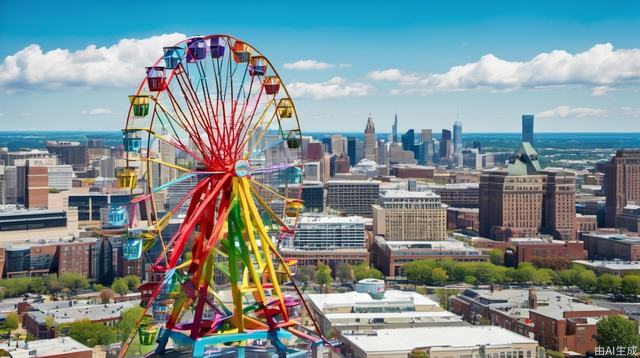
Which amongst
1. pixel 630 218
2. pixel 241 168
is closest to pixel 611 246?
pixel 630 218

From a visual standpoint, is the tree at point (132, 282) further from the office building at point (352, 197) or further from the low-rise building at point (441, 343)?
the office building at point (352, 197)

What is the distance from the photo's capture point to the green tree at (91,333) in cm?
7744

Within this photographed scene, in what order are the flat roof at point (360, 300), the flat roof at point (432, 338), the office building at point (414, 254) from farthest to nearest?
the office building at point (414, 254)
the flat roof at point (360, 300)
the flat roof at point (432, 338)

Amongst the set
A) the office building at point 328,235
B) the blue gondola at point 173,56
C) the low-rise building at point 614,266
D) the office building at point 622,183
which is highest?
the blue gondola at point 173,56

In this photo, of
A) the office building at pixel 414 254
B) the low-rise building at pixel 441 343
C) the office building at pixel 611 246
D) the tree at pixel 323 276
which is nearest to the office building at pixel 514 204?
the office building at pixel 611 246

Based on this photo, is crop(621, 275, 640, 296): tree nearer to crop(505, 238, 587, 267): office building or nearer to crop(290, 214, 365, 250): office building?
crop(505, 238, 587, 267): office building

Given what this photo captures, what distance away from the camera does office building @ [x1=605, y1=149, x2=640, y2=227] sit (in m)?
163

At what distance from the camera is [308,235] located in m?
129

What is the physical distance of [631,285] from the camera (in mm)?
106250

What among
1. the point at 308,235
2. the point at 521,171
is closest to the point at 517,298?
the point at 308,235

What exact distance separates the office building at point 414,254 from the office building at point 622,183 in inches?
1674

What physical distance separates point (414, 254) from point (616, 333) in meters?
52.6

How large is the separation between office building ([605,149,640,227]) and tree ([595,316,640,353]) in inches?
3478

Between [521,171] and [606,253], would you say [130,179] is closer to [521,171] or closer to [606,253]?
[606,253]
